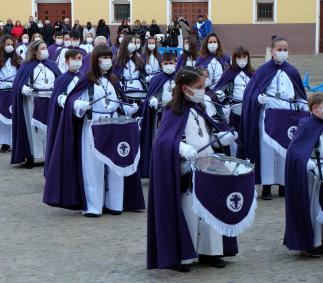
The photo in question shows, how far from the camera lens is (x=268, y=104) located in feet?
37.1

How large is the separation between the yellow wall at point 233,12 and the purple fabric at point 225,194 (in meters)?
31.7

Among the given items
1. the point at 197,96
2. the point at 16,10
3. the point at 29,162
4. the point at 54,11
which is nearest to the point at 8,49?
the point at 29,162

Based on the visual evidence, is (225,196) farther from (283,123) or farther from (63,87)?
(63,87)

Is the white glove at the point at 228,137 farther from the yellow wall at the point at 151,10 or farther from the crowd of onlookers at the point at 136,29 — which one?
the yellow wall at the point at 151,10

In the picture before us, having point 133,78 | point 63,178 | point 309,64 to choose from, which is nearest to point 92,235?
point 63,178

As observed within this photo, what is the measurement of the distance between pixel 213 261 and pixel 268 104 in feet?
12.3

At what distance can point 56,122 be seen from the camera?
11.2 metres

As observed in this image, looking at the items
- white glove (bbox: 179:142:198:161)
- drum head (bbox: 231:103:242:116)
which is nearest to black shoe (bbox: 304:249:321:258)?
white glove (bbox: 179:142:198:161)

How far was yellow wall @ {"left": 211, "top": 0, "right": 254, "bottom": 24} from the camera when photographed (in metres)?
38.5

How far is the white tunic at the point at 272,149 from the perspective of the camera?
1119cm

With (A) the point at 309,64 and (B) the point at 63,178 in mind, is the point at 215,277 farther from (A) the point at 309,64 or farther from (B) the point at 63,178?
(A) the point at 309,64

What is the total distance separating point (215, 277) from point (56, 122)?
4093 millimetres

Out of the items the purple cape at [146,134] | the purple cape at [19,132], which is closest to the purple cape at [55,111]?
the purple cape at [146,134]

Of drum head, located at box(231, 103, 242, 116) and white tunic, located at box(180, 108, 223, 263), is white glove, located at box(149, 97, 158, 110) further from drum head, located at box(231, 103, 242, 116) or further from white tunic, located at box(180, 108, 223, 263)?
white tunic, located at box(180, 108, 223, 263)
